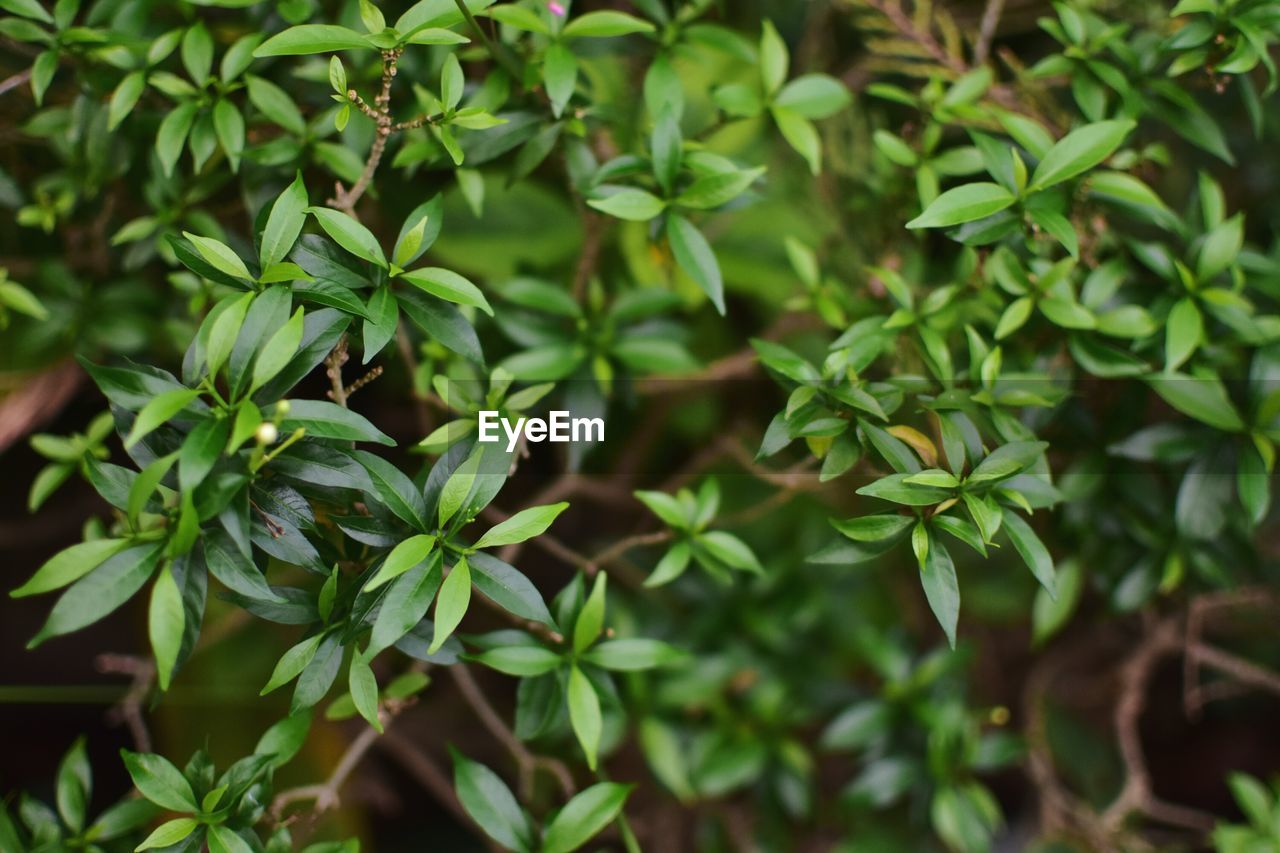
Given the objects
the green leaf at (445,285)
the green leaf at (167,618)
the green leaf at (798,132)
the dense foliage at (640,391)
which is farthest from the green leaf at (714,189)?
the green leaf at (167,618)

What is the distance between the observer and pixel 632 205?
0.91 metres

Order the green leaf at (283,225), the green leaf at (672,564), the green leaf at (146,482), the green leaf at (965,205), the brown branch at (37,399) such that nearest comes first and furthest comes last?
the green leaf at (146,482), the green leaf at (283,225), the green leaf at (965,205), the green leaf at (672,564), the brown branch at (37,399)

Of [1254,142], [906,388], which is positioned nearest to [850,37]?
[1254,142]

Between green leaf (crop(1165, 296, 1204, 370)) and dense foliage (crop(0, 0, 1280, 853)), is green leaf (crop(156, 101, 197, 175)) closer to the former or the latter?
dense foliage (crop(0, 0, 1280, 853))

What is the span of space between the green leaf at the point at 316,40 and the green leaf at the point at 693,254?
325 millimetres

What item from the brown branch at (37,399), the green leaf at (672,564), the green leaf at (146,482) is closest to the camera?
the green leaf at (146,482)

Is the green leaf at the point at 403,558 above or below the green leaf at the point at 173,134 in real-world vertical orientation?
below

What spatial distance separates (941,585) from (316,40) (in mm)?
689

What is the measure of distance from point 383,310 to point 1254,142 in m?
1.52

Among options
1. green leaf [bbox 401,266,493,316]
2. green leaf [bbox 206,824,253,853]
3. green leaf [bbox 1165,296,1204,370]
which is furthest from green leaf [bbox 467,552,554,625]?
green leaf [bbox 1165,296,1204,370]

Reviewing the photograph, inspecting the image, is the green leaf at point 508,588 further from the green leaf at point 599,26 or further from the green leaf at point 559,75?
the green leaf at point 599,26

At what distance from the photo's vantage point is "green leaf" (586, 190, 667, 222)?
2.94ft

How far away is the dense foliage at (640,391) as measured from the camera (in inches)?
30.3

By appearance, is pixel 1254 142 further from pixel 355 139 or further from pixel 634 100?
pixel 355 139
